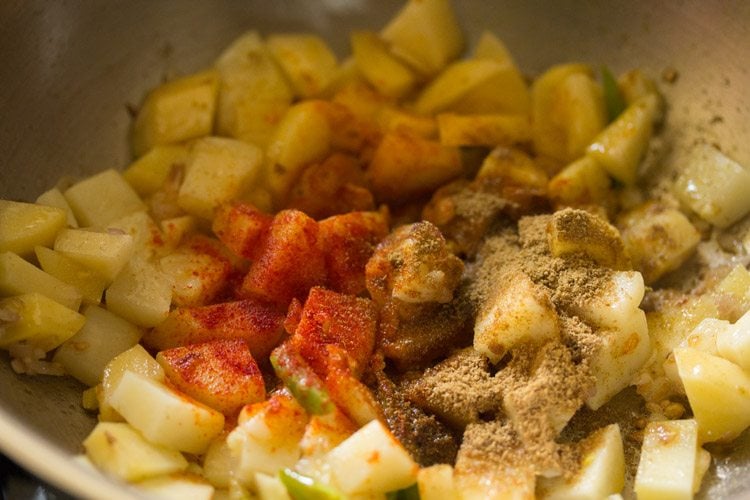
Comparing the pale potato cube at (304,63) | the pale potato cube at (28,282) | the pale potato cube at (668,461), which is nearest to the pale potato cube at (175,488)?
the pale potato cube at (28,282)

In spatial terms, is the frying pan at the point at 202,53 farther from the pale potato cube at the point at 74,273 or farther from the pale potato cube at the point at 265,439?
the pale potato cube at the point at 265,439

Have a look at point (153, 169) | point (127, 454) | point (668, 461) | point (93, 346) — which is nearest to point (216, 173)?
point (153, 169)

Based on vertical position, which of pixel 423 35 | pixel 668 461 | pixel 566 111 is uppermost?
pixel 423 35

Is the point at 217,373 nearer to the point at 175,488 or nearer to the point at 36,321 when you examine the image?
the point at 175,488

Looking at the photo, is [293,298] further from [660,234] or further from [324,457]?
[660,234]

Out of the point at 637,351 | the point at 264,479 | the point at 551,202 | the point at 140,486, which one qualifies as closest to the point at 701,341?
the point at 637,351

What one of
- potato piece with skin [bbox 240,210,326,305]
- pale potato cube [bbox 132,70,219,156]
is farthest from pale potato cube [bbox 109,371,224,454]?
pale potato cube [bbox 132,70,219,156]

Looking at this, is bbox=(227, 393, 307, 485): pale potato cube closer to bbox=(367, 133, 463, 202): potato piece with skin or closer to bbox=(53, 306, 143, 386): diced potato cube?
bbox=(53, 306, 143, 386): diced potato cube
